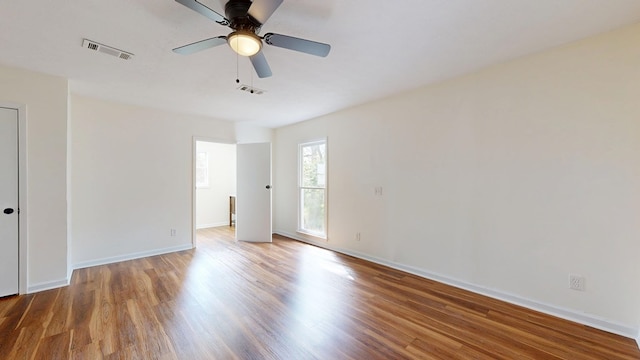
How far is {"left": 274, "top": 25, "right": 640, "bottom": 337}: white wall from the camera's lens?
7.02 ft

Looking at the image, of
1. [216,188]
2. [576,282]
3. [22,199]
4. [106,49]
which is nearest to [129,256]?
[22,199]

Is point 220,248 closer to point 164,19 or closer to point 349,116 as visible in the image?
point 349,116

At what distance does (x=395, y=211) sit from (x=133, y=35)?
3.43m

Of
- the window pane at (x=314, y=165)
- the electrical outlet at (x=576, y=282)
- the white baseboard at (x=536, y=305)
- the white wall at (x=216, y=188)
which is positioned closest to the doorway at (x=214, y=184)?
the white wall at (x=216, y=188)

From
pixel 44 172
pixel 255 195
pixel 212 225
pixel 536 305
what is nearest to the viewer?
pixel 536 305

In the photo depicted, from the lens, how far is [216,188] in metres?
6.89

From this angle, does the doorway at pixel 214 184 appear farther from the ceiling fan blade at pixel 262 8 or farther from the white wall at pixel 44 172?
the ceiling fan blade at pixel 262 8

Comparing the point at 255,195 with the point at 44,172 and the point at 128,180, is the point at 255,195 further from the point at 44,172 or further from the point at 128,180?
the point at 44,172

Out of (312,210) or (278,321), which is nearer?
(278,321)

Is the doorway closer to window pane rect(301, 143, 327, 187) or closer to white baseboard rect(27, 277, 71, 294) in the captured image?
window pane rect(301, 143, 327, 187)

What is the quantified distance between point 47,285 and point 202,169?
160 inches

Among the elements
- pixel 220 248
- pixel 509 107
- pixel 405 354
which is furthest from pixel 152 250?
pixel 509 107

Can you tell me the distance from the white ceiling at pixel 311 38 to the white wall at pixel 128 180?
63 centimetres

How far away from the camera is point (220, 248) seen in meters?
4.69
